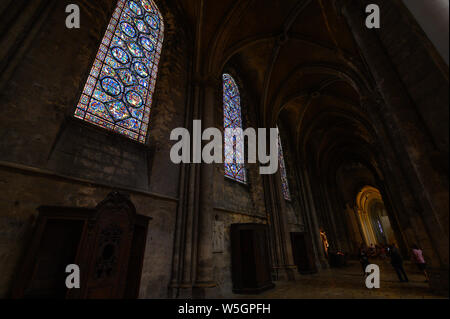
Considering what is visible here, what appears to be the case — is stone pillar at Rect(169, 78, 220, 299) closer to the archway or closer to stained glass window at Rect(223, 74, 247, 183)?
stained glass window at Rect(223, 74, 247, 183)

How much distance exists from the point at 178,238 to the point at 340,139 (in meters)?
18.1

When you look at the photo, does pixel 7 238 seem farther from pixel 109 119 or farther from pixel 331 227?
pixel 331 227

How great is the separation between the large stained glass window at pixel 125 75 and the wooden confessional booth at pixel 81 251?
6.60 feet

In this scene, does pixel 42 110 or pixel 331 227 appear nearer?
pixel 42 110

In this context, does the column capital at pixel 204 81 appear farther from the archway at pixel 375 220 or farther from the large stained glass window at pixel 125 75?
the archway at pixel 375 220

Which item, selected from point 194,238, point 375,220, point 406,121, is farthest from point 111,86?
point 375,220

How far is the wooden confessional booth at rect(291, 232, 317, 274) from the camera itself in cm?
927

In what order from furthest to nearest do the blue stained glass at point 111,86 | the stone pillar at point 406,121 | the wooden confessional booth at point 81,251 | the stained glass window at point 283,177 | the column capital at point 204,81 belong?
the stained glass window at point 283,177 → the column capital at point 204,81 → the blue stained glass at point 111,86 → the wooden confessional booth at point 81,251 → the stone pillar at point 406,121

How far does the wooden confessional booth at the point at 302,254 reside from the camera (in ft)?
30.4

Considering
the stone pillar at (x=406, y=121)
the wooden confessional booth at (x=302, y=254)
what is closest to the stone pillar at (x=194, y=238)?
the stone pillar at (x=406, y=121)

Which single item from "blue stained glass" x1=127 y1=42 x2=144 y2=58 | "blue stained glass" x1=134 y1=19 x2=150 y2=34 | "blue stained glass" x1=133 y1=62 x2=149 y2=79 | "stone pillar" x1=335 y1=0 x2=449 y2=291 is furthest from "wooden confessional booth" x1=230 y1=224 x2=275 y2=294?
"blue stained glass" x1=134 y1=19 x2=150 y2=34

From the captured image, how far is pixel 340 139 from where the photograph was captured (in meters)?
18.0

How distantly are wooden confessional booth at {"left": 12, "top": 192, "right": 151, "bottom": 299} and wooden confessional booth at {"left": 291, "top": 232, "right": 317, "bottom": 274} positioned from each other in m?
8.26

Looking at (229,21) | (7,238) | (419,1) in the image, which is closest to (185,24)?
(229,21)
